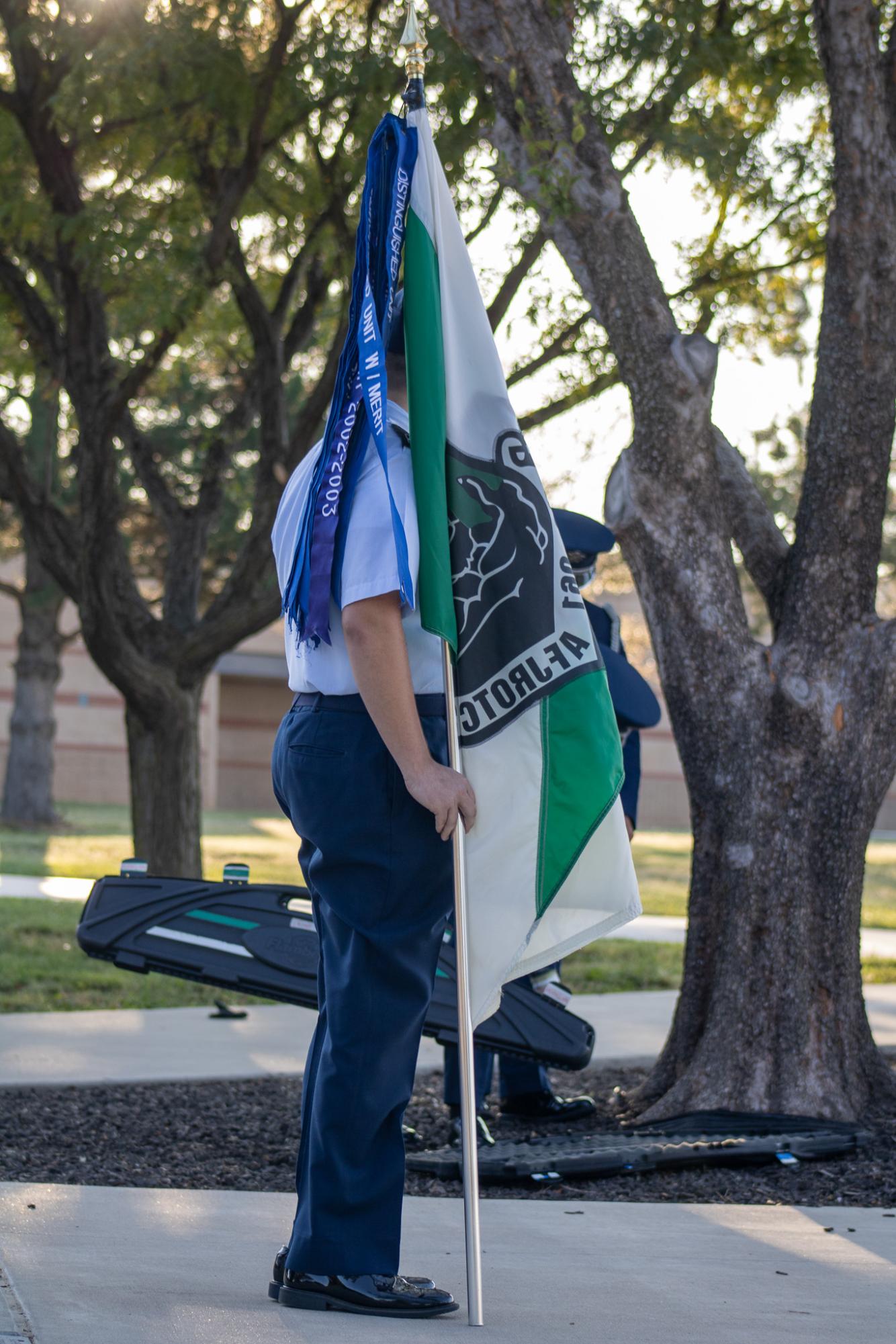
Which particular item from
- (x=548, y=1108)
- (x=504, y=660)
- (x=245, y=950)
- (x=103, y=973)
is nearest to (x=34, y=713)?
(x=103, y=973)

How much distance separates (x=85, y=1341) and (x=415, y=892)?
38.8 inches

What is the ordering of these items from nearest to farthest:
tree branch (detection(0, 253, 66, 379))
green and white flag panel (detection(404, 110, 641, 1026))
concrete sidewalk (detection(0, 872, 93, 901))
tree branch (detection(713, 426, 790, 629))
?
green and white flag panel (detection(404, 110, 641, 1026)), tree branch (detection(713, 426, 790, 629)), tree branch (detection(0, 253, 66, 379)), concrete sidewalk (detection(0, 872, 93, 901))

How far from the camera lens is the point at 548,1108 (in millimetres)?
5172

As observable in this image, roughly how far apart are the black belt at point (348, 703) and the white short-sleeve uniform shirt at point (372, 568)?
1 centimetres

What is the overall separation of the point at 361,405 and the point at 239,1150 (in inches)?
106

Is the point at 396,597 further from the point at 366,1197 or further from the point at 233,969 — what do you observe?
the point at 233,969

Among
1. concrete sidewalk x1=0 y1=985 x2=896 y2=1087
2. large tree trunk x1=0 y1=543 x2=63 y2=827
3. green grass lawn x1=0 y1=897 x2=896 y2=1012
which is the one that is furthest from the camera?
large tree trunk x1=0 y1=543 x2=63 y2=827

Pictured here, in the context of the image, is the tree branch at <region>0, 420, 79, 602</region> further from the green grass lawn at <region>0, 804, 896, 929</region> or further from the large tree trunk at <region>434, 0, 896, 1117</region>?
the large tree trunk at <region>434, 0, 896, 1117</region>

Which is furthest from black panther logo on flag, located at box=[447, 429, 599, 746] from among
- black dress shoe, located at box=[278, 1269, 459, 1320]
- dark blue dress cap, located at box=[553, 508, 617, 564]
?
dark blue dress cap, located at box=[553, 508, 617, 564]

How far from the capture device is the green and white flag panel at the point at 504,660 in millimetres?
2945

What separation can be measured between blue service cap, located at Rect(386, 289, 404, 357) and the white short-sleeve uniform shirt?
152 mm

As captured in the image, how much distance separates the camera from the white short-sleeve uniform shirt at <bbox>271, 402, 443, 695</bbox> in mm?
→ 2734

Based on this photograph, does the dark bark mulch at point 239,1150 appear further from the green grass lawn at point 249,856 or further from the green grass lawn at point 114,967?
the green grass lawn at point 249,856

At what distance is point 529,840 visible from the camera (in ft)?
9.73
